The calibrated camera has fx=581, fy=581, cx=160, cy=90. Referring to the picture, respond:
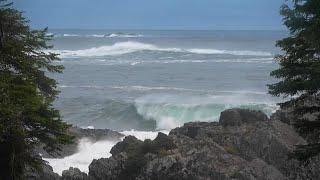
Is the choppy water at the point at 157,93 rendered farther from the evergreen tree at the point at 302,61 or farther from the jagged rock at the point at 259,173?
the evergreen tree at the point at 302,61

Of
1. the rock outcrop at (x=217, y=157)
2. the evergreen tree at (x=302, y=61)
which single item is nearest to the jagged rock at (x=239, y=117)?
the rock outcrop at (x=217, y=157)

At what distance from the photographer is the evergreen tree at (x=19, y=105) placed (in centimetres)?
1130

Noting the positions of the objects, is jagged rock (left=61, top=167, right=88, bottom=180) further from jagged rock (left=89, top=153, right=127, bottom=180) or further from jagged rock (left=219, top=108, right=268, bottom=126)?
jagged rock (left=219, top=108, right=268, bottom=126)

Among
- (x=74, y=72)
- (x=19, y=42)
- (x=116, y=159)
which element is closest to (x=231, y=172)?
(x=116, y=159)

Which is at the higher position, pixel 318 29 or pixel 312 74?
pixel 318 29

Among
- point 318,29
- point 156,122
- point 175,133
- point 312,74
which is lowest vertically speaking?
point 156,122

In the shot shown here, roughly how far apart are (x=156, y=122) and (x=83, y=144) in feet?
36.6

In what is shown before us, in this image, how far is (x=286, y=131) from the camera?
1822 centimetres

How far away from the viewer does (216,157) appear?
652 inches

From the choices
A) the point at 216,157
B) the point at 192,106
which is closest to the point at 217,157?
the point at 216,157

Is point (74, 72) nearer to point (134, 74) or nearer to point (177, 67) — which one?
point (134, 74)

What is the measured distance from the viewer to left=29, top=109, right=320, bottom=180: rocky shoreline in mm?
15922

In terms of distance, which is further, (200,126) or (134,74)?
(134,74)

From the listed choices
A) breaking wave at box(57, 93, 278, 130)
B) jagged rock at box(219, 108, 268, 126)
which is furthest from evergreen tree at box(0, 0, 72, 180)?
breaking wave at box(57, 93, 278, 130)
